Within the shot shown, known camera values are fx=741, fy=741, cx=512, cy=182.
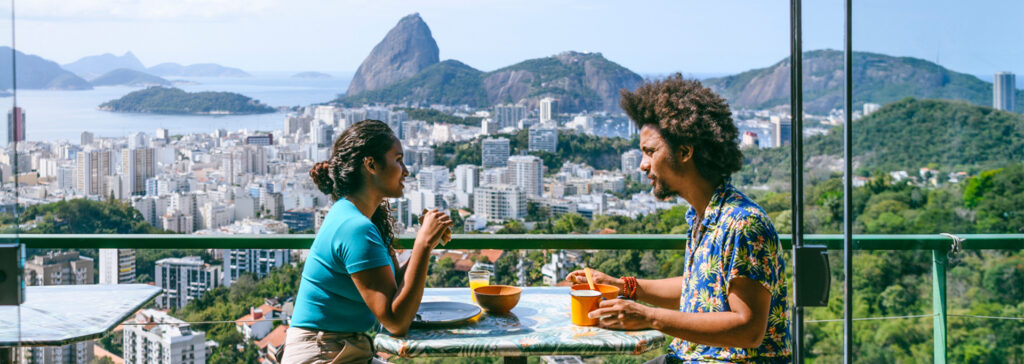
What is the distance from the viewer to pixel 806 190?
106 centimetres

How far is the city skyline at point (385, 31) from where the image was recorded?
24.3 metres

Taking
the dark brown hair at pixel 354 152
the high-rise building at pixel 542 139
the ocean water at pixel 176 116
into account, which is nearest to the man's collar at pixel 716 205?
the dark brown hair at pixel 354 152

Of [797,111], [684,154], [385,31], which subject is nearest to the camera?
[797,111]

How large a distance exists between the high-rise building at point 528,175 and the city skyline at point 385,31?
5.56 meters

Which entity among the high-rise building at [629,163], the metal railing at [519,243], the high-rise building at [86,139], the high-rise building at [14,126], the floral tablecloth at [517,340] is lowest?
the floral tablecloth at [517,340]

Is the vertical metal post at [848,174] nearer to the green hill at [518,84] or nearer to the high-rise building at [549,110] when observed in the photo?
the green hill at [518,84]

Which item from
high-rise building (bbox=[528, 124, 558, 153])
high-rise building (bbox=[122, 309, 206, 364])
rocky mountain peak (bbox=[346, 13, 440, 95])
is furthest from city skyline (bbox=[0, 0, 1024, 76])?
high-rise building (bbox=[122, 309, 206, 364])

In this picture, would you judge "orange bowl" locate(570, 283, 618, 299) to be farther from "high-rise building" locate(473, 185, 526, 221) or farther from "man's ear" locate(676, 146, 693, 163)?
"high-rise building" locate(473, 185, 526, 221)

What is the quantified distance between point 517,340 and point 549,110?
20.7 m

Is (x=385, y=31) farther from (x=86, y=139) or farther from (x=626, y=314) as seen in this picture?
(x=626, y=314)

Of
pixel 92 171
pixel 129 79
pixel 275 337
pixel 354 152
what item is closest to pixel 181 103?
pixel 129 79

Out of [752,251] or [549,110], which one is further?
[549,110]

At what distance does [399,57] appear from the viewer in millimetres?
24578

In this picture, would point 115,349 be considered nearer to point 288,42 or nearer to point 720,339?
point 720,339
